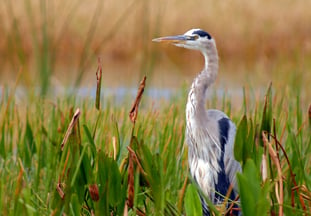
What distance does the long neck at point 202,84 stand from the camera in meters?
3.06

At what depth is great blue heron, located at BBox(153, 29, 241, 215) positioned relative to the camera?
3.07 m

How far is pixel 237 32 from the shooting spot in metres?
15.2

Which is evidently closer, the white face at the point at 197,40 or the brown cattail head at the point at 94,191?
the brown cattail head at the point at 94,191

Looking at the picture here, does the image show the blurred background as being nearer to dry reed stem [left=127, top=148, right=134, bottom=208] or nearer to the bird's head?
the bird's head

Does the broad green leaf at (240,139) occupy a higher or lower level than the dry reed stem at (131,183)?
higher

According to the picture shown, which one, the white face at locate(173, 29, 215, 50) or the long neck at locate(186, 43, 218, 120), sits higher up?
the white face at locate(173, 29, 215, 50)

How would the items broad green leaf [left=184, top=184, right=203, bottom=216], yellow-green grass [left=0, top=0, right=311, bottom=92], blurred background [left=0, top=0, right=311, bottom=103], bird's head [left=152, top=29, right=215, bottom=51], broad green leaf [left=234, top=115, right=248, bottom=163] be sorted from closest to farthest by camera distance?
broad green leaf [left=184, top=184, right=203, bottom=216] → broad green leaf [left=234, top=115, right=248, bottom=163] → bird's head [left=152, top=29, right=215, bottom=51] → blurred background [left=0, top=0, right=311, bottom=103] → yellow-green grass [left=0, top=0, right=311, bottom=92]

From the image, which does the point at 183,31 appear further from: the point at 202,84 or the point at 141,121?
the point at 202,84

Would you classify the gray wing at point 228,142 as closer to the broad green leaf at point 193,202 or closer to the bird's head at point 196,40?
the bird's head at point 196,40

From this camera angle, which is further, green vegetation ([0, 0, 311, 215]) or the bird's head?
the bird's head

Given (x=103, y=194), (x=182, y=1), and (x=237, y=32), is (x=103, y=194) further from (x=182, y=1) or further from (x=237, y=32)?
(x=182, y=1)

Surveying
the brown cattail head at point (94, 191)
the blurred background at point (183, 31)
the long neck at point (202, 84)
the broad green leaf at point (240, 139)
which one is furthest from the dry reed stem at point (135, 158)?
the blurred background at point (183, 31)

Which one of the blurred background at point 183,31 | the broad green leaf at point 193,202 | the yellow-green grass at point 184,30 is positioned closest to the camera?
the broad green leaf at point 193,202

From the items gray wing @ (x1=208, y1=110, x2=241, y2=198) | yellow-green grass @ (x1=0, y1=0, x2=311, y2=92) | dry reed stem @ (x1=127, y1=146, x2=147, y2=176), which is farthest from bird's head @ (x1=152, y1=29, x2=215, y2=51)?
yellow-green grass @ (x1=0, y1=0, x2=311, y2=92)
